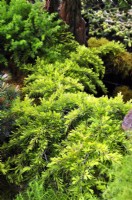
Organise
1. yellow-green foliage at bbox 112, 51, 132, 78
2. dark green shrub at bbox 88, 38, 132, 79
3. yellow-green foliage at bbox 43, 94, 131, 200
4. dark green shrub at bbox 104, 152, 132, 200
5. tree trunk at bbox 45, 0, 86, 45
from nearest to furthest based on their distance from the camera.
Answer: dark green shrub at bbox 104, 152, 132, 200 < yellow-green foliage at bbox 43, 94, 131, 200 < tree trunk at bbox 45, 0, 86, 45 < dark green shrub at bbox 88, 38, 132, 79 < yellow-green foliage at bbox 112, 51, 132, 78

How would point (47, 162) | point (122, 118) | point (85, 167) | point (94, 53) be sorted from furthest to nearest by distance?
1. point (94, 53)
2. point (122, 118)
3. point (47, 162)
4. point (85, 167)

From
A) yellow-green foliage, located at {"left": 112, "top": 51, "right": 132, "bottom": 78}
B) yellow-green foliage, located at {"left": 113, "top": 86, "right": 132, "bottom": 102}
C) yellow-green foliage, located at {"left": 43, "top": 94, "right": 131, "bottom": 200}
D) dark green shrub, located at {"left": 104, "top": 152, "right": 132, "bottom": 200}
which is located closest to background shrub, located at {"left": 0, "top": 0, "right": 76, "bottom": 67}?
yellow-green foliage, located at {"left": 112, "top": 51, "right": 132, "bottom": 78}

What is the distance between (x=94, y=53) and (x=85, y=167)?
2.06m

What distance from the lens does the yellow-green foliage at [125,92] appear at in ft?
14.2

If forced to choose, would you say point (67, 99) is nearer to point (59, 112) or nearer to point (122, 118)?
point (59, 112)

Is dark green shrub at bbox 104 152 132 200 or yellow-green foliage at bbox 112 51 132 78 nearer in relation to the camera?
dark green shrub at bbox 104 152 132 200

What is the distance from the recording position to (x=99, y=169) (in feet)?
7.93

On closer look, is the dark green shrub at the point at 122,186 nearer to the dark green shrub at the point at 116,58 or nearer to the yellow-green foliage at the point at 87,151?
the yellow-green foliage at the point at 87,151

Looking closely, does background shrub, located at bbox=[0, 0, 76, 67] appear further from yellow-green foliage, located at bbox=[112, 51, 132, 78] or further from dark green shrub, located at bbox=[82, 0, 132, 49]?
dark green shrub, located at bbox=[82, 0, 132, 49]

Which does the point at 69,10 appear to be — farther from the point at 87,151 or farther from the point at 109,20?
the point at 87,151

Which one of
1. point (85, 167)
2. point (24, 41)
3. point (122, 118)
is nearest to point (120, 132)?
point (122, 118)

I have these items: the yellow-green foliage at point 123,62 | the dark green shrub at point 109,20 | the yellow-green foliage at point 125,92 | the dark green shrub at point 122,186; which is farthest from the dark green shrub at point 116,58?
the dark green shrub at point 122,186

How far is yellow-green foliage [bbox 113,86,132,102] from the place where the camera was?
4.32m

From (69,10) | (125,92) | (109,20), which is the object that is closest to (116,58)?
(125,92)
